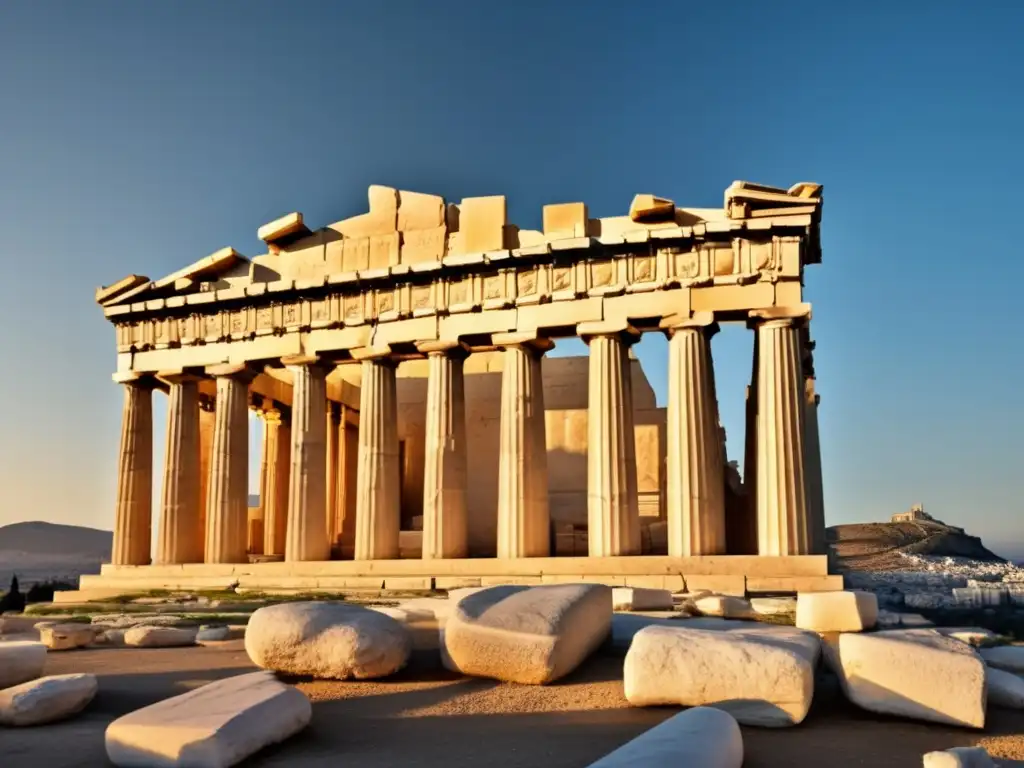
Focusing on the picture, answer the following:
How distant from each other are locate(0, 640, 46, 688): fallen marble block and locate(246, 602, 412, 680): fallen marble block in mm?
2019

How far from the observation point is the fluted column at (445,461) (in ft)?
81.9

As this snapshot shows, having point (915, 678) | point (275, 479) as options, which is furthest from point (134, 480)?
point (915, 678)

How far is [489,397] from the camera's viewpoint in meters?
33.2

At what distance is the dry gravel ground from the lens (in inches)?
247

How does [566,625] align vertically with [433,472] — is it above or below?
below

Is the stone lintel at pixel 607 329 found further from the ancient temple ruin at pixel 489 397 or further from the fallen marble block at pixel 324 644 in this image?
the fallen marble block at pixel 324 644

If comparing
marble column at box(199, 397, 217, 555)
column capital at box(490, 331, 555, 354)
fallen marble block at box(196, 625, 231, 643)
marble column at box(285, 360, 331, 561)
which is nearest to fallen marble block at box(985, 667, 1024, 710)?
fallen marble block at box(196, 625, 231, 643)

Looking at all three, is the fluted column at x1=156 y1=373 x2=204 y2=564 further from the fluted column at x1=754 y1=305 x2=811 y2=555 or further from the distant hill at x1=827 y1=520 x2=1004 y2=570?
the distant hill at x1=827 y1=520 x2=1004 y2=570

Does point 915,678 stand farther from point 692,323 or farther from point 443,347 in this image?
point 443,347

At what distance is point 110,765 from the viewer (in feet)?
20.3

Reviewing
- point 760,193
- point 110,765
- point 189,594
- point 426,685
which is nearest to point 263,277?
point 189,594

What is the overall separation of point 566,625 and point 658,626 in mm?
921

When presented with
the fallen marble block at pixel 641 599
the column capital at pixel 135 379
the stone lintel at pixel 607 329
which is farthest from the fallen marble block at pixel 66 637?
the column capital at pixel 135 379

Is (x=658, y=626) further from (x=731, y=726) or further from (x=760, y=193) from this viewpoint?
(x=760, y=193)
